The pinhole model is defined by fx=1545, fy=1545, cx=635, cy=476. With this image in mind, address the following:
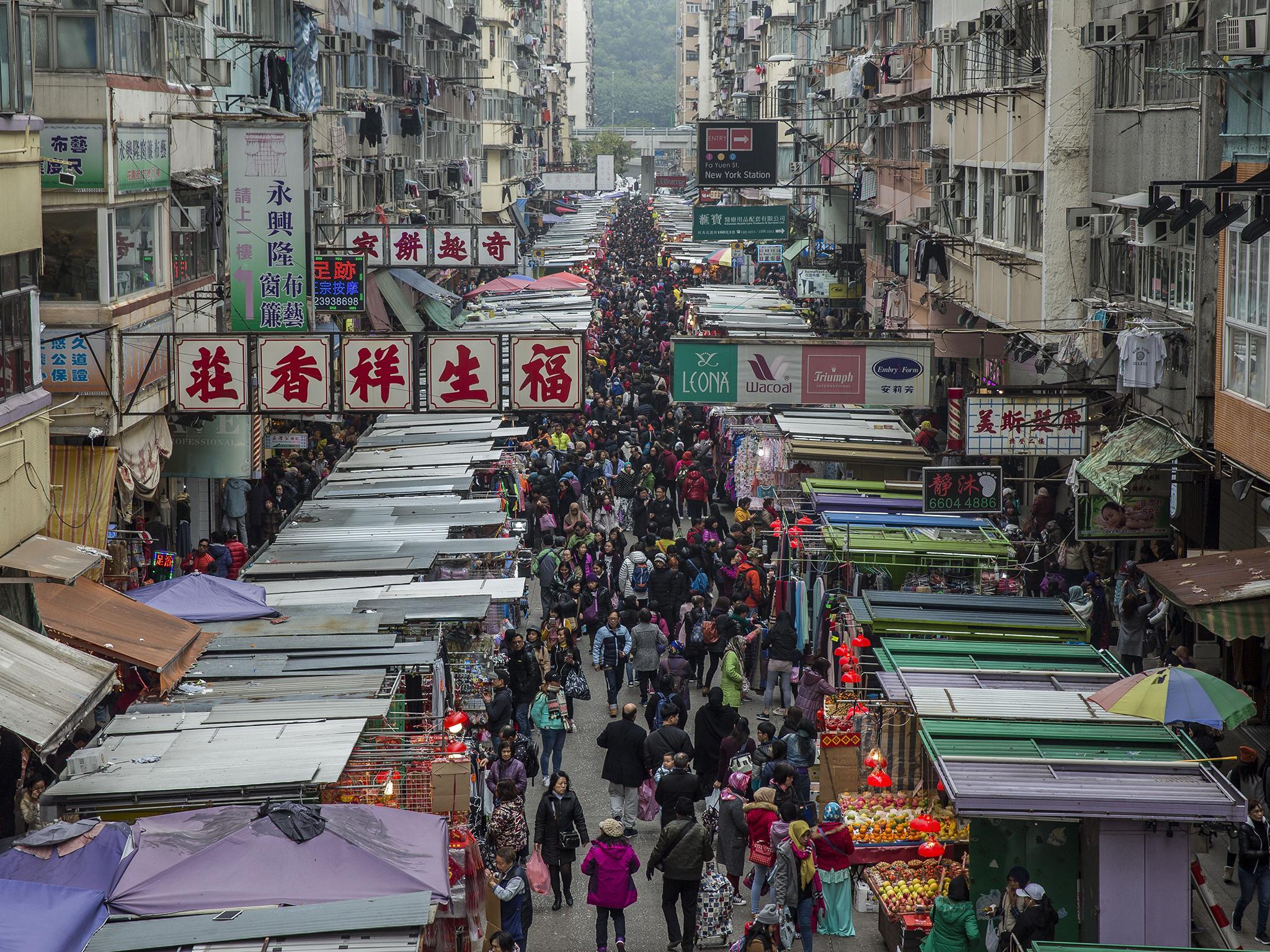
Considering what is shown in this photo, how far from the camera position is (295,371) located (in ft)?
Answer: 56.4

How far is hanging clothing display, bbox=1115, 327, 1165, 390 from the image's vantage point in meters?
17.2

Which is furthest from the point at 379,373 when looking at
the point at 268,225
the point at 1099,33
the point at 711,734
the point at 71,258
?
the point at 1099,33

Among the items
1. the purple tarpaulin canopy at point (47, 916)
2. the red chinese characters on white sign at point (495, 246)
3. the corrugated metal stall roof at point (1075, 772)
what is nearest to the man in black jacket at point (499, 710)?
the corrugated metal stall roof at point (1075, 772)

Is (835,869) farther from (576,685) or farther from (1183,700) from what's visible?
(576,685)

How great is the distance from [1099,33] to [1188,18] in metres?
3.76

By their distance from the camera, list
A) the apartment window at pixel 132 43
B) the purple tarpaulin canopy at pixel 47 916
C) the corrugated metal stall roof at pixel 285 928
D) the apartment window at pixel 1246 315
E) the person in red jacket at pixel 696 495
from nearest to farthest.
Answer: the purple tarpaulin canopy at pixel 47 916 < the corrugated metal stall roof at pixel 285 928 < the apartment window at pixel 1246 315 < the apartment window at pixel 132 43 < the person in red jacket at pixel 696 495

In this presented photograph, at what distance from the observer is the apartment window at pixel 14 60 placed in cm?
1267

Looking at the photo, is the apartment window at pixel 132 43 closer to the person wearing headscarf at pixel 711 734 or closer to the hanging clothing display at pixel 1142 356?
the person wearing headscarf at pixel 711 734

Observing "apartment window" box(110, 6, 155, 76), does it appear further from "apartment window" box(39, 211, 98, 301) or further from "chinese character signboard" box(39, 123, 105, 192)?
"apartment window" box(39, 211, 98, 301)

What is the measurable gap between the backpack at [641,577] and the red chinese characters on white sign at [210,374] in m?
5.02

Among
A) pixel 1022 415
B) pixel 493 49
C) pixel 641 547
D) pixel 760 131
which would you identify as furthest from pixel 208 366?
pixel 493 49

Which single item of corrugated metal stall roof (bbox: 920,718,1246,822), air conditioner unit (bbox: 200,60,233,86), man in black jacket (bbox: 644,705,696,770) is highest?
air conditioner unit (bbox: 200,60,233,86)

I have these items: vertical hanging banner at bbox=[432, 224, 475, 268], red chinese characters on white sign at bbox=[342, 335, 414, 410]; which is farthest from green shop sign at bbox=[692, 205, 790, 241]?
red chinese characters on white sign at bbox=[342, 335, 414, 410]

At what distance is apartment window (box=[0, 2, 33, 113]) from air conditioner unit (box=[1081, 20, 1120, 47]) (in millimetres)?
13045
